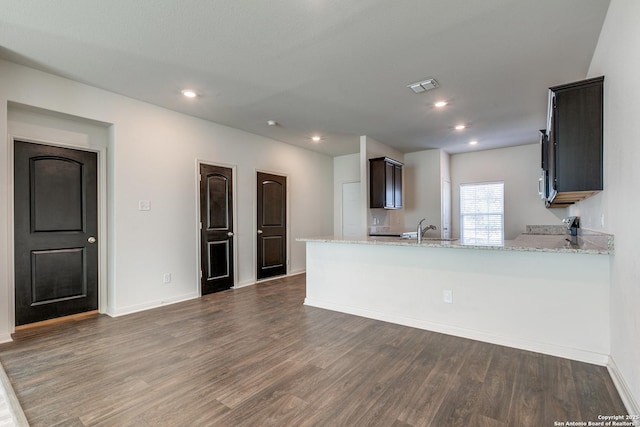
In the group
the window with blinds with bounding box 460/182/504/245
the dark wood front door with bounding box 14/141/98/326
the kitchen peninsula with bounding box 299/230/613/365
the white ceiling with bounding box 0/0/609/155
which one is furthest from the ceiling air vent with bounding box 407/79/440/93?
the window with blinds with bounding box 460/182/504/245

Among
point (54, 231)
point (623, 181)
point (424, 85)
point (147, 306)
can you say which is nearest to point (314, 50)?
point (424, 85)

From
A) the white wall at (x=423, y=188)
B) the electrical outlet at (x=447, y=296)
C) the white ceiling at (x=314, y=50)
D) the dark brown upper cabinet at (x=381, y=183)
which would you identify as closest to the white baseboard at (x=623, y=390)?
the electrical outlet at (x=447, y=296)

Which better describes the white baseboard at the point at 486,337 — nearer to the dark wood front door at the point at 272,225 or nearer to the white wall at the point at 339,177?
the dark wood front door at the point at 272,225

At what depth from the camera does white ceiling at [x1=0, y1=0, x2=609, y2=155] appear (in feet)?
7.53

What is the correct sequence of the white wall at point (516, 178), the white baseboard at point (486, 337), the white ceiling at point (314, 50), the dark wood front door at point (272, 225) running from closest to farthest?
the white ceiling at point (314, 50)
the white baseboard at point (486, 337)
the dark wood front door at point (272, 225)
the white wall at point (516, 178)

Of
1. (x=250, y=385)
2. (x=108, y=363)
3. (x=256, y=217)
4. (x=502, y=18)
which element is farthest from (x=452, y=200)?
(x=108, y=363)

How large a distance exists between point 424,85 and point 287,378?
3257 mm

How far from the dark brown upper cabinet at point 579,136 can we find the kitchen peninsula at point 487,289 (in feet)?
1.64

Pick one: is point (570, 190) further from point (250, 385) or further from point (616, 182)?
point (250, 385)

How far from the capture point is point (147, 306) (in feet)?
13.2

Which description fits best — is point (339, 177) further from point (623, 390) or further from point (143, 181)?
point (623, 390)

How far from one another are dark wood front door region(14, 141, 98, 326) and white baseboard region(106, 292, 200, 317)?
1.12 ft

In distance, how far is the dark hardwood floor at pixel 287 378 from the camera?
183 cm

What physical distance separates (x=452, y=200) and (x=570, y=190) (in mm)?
5076
